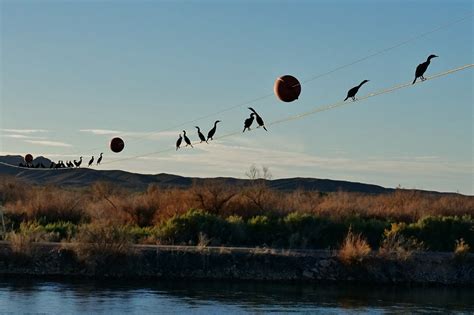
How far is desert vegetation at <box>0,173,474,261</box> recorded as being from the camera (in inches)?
1766

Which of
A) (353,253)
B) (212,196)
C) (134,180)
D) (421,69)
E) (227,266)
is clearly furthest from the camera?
(134,180)

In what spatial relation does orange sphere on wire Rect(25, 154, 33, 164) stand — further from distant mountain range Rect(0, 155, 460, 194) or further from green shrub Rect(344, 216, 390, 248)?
distant mountain range Rect(0, 155, 460, 194)

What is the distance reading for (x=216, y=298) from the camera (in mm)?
34438

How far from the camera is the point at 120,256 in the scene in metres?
41.2

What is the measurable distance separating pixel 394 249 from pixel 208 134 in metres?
16.6

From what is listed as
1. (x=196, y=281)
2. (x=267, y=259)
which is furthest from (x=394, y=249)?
(x=196, y=281)

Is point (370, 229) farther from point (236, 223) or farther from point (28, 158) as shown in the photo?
point (28, 158)

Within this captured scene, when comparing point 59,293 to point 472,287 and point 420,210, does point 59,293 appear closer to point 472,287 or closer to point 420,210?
point 472,287

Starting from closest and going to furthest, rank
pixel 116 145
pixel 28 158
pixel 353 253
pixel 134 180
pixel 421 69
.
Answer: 1. pixel 421 69
2. pixel 116 145
3. pixel 353 253
4. pixel 28 158
5. pixel 134 180

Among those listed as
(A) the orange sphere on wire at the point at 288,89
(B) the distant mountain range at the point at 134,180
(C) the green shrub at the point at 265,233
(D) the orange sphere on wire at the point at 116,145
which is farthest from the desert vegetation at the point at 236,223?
(B) the distant mountain range at the point at 134,180

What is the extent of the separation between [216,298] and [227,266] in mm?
7484

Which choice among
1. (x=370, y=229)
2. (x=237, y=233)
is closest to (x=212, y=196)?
(x=237, y=233)

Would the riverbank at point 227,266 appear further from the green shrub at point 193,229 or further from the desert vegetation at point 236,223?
the green shrub at point 193,229

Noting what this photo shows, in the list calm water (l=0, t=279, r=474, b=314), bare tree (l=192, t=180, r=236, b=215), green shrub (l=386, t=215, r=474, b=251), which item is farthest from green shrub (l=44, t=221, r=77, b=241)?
green shrub (l=386, t=215, r=474, b=251)
